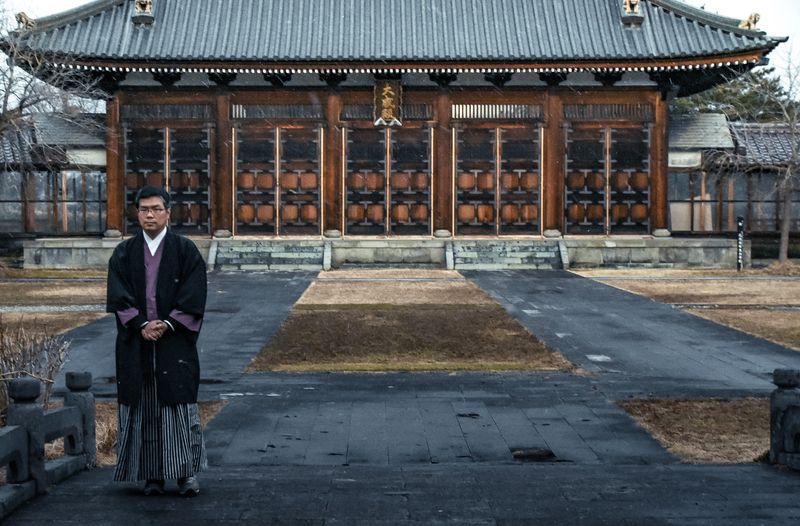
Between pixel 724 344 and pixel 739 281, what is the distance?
10.4 m

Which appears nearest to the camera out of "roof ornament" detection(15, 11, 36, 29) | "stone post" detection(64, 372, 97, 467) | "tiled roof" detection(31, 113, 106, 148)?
"stone post" detection(64, 372, 97, 467)

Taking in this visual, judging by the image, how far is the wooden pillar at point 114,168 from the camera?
1100 inches

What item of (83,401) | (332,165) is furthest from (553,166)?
(83,401)

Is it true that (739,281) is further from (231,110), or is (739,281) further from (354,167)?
(231,110)

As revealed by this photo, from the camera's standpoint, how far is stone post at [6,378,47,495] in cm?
591

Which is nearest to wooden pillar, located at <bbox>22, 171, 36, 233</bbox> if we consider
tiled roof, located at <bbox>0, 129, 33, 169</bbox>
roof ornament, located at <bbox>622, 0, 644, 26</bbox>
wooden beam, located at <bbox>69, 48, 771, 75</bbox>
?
tiled roof, located at <bbox>0, 129, 33, 169</bbox>

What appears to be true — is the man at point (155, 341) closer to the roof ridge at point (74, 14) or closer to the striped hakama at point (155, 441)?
the striped hakama at point (155, 441)

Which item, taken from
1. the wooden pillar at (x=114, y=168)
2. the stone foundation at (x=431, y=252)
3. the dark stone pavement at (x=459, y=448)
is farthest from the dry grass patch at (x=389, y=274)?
the dark stone pavement at (x=459, y=448)

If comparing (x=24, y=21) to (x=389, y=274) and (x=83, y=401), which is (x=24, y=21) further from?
(x=83, y=401)

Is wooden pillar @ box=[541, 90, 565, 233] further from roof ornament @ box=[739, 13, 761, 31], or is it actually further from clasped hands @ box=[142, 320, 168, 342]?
clasped hands @ box=[142, 320, 168, 342]

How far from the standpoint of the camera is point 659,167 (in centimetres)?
2820

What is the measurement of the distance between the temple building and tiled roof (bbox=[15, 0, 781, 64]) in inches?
3.9

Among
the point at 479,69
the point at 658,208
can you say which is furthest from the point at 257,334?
the point at 658,208

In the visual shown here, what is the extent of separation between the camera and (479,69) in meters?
26.6
